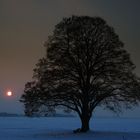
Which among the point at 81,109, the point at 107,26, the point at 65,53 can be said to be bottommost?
the point at 81,109

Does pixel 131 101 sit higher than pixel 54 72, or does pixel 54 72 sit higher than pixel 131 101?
pixel 54 72

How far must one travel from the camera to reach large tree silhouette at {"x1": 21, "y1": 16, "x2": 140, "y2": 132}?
39.3 meters

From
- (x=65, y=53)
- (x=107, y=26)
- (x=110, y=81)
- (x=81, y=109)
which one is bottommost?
(x=81, y=109)

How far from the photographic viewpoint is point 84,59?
4038 centimetres

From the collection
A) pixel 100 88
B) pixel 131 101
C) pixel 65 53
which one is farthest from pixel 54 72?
pixel 131 101

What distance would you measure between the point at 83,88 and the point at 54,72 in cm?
344

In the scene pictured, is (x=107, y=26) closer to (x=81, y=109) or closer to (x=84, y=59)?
(x=84, y=59)

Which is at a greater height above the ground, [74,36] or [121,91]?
[74,36]

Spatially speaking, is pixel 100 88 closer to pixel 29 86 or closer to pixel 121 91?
pixel 121 91

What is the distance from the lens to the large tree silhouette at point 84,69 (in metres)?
39.3

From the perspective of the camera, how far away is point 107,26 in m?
40.3

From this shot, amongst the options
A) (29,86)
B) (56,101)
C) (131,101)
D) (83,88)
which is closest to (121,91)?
(131,101)

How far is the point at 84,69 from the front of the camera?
4053 cm

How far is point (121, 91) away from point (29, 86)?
9.27 metres
